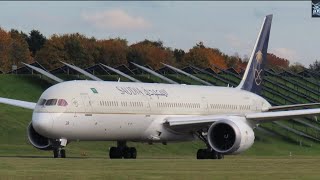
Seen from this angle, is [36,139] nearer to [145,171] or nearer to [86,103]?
[86,103]

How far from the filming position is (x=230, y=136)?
187ft

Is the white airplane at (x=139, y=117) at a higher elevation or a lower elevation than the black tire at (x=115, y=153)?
higher

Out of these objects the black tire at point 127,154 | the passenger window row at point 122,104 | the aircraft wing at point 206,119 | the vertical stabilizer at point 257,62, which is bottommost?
the black tire at point 127,154

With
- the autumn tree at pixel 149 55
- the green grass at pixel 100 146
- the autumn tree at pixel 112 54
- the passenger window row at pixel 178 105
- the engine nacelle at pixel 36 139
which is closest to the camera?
the engine nacelle at pixel 36 139

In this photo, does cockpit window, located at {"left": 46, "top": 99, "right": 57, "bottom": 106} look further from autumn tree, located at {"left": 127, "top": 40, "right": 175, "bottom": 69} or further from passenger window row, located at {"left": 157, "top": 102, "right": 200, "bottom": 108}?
autumn tree, located at {"left": 127, "top": 40, "right": 175, "bottom": 69}

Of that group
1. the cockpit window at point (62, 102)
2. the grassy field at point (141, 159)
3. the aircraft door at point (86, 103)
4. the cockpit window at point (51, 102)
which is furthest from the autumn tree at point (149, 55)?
the cockpit window at point (51, 102)

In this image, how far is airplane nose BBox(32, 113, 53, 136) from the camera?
1982 inches

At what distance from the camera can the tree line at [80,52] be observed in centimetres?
16650

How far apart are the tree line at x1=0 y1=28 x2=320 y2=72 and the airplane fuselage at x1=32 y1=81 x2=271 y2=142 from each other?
93999 millimetres

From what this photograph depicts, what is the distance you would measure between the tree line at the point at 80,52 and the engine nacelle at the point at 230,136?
327 feet

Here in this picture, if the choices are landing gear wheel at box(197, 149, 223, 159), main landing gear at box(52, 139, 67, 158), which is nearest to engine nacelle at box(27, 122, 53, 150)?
main landing gear at box(52, 139, 67, 158)

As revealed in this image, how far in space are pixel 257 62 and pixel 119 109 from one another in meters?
20.0

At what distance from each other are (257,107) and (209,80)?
48378 millimetres

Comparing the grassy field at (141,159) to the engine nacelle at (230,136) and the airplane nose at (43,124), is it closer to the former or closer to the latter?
the engine nacelle at (230,136)
